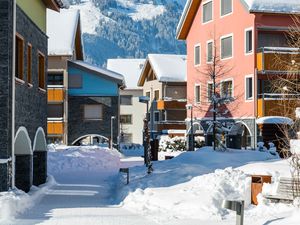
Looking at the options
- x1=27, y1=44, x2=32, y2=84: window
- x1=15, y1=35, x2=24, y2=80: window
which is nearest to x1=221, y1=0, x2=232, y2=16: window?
x1=27, y1=44, x2=32, y2=84: window

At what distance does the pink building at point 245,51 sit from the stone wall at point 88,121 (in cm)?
736

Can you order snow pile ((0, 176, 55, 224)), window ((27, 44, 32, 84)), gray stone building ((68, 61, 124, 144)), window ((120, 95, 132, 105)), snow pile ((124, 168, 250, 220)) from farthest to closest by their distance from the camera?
window ((120, 95, 132, 105)), gray stone building ((68, 61, 124, 144)), window ((27, 44, 32, 84)), snow pile ((124, 168, 250, 220)), snow pile ((0, 176, 55, 224))

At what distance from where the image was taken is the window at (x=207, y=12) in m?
39.1

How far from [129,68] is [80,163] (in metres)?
44.2

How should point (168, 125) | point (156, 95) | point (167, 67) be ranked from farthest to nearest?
point (156, 95), point (167, 67), point (168, 125)

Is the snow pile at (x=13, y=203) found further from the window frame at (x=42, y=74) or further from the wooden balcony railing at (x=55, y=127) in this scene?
the wooden balcony railing at (x=55, y=127)

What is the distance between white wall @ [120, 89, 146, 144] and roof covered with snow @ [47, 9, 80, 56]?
2378cm

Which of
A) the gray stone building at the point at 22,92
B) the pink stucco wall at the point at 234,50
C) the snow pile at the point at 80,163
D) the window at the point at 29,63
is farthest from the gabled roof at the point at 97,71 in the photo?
the window at the point at 29,63

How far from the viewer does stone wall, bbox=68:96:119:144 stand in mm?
44031

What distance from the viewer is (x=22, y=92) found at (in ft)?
57.3

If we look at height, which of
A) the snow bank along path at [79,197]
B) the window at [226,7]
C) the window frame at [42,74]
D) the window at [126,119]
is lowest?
the snow bank along path at [79,197]

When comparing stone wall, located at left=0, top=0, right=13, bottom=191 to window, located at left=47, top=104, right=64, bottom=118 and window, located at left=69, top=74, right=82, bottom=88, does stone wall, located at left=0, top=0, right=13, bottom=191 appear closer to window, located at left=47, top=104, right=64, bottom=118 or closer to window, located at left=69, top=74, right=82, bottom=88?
window, located at left=69, top=74, right=82, bottom=88

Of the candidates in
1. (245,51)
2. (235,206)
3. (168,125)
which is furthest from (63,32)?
(235,206)

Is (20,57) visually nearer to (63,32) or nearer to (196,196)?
(196,196)
